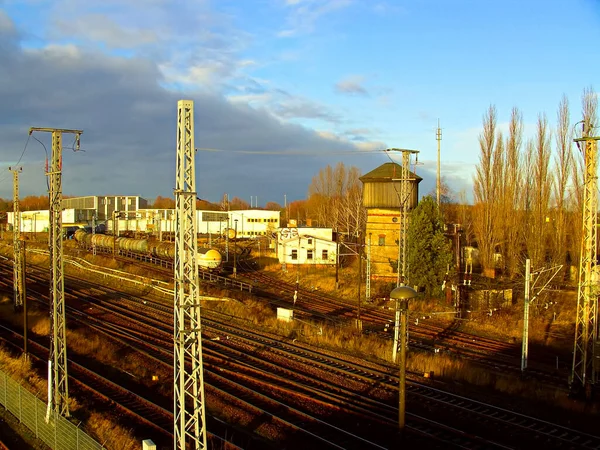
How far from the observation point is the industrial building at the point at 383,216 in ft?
127

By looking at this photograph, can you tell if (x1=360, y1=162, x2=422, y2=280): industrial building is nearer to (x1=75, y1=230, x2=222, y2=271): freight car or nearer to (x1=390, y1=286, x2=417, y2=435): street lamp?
(x1=75, y1=230, x2=222, y2=271): freight car

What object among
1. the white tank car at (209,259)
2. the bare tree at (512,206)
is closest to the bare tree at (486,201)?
the bare tree at (512,206)

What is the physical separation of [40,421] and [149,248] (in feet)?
123

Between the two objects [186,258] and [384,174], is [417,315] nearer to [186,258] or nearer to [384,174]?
[384,174]

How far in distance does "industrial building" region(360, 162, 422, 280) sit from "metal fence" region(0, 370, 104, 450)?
27740 millimetres

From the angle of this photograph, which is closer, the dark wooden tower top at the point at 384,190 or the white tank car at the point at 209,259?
the dark wooden tower top at the point at 384,190

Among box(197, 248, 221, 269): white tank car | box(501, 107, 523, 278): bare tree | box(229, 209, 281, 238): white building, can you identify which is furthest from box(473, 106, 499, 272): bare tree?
box(229, 209, 281, 238): white building

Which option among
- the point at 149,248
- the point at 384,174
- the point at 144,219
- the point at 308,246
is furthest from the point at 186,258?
the point at 144,219

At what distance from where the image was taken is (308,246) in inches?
1715

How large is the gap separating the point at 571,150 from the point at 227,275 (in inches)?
969

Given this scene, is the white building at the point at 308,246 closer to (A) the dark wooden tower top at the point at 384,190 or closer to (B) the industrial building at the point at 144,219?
(A) the dark wooden tower top at the point at 384,190

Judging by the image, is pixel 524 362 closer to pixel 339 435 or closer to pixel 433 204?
pixel 339 435

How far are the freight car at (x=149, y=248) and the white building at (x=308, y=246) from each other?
5.95 metres

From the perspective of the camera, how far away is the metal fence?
9625 mm
